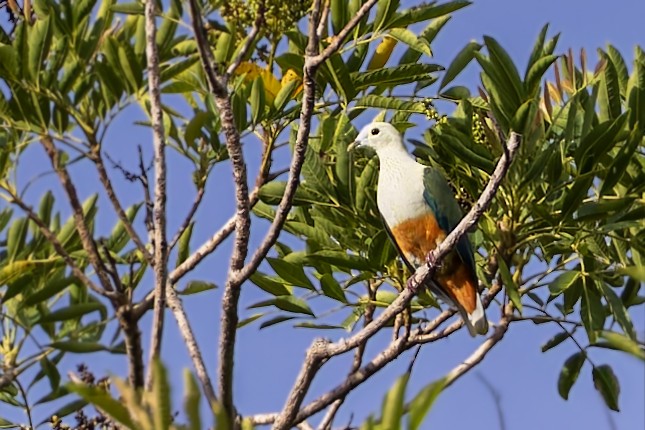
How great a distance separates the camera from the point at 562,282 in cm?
323

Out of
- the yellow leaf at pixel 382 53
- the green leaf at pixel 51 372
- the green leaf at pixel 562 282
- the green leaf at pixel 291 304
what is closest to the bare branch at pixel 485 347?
the green leaf at pixel 562 282

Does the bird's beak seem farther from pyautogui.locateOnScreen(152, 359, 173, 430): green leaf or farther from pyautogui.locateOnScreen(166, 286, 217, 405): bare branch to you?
pyautogui.locateOnScreen(152, 359, 173, 430): green leaf

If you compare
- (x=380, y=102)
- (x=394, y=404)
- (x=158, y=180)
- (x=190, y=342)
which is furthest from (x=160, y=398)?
(x=380, y=102)

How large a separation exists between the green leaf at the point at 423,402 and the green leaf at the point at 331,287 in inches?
88.3

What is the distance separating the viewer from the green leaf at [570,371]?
142 inches

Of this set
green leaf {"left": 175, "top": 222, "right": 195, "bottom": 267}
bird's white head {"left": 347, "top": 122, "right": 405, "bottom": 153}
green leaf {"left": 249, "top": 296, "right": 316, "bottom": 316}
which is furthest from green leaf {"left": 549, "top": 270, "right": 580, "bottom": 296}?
green leaf {"left": 175, "top": 222, "right": 195, "bottom": 267}

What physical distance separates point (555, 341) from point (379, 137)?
0.98 m

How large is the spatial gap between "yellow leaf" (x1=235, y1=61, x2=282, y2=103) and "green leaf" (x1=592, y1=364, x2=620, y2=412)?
133 centimetres

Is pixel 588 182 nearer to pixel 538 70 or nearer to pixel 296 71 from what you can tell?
pixel 538 70

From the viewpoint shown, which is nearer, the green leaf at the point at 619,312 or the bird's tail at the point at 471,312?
the green leaf at the point at 619,312

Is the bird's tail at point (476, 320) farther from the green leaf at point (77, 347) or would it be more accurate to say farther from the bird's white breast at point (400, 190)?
Result: the green leaf at point (77, 347)

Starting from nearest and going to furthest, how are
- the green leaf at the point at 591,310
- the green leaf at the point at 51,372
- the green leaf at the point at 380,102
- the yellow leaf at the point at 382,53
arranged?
the green leaf at the point at 591,310
the green leaf at the point at 380,102
the yellow leaf at the point at 382,53
the green leaf at the point at 51,372

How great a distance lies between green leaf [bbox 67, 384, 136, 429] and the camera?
1.11 m

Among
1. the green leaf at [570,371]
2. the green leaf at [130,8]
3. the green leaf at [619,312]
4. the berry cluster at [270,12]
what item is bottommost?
the green leaf at [570,371]
